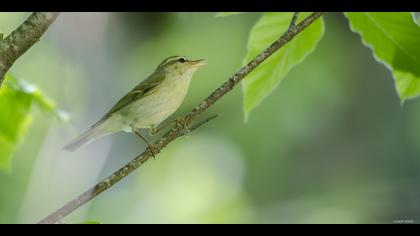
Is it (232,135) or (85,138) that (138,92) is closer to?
(85,138)

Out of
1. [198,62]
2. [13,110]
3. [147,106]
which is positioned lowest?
[147,106]

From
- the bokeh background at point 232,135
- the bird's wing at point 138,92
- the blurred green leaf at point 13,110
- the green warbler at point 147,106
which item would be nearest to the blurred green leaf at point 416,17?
the blurred green leaf at point 13,110

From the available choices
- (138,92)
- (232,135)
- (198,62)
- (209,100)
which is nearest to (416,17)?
(209,100)

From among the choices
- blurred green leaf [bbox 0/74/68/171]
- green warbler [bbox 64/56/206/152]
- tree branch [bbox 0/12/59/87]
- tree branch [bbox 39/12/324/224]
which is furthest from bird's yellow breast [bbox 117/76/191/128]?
tree branch [bbox 0/12/59/87]

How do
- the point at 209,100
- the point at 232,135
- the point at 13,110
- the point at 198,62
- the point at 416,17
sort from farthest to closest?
the point at 232,135, the point at 198,62, the point at 13,110, the point at 416,17, the point at 209,100

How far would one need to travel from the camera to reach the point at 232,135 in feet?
37.3

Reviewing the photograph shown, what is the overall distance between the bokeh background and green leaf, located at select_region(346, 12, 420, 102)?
665cm

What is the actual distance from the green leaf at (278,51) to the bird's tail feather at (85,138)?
188 cm

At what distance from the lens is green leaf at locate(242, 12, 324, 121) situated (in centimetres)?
227

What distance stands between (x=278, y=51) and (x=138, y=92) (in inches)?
81.7

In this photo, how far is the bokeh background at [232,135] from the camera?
935cm

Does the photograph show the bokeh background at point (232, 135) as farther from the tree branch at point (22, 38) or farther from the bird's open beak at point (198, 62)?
the tree branch at point (22, 38)
